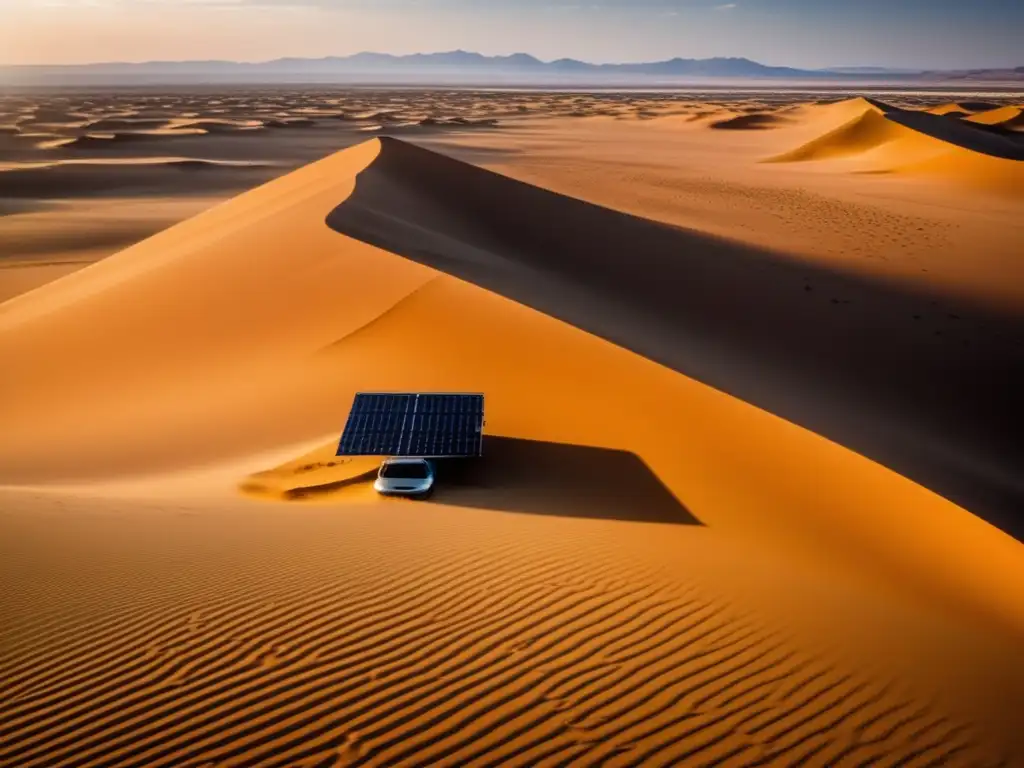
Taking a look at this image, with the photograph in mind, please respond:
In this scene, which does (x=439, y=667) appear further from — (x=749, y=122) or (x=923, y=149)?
(x=749, y=122)

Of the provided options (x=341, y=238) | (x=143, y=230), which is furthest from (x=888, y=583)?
(x=143, y=230)

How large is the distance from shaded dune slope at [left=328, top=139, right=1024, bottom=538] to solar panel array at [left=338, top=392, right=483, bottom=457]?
4156mm

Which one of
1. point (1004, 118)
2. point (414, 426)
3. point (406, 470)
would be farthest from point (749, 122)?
point (406, 470)

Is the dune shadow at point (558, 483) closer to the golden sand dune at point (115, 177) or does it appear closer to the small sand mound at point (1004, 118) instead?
A: the golden sand dune at point (115, 177)

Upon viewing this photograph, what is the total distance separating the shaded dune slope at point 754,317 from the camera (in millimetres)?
11445

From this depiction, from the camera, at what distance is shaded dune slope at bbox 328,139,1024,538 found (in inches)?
451

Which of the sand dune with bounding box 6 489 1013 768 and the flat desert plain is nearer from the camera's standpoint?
the sand dune with bounding box 6 489 1013 768

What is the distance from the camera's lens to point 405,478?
7875 millimetres

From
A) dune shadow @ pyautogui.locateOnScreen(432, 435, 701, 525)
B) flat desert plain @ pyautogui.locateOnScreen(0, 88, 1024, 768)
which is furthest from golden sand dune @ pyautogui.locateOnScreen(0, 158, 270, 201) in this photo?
dune shadow @ pyautogui.locateOnScreen(432, 435, 701, 525)

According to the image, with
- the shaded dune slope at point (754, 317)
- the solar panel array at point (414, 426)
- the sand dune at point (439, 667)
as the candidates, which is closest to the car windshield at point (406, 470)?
the solar panel array at point (414, 426)

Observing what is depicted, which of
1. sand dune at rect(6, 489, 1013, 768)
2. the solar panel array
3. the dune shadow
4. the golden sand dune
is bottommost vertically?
the dune shadow

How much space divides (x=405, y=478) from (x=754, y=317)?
1084cm

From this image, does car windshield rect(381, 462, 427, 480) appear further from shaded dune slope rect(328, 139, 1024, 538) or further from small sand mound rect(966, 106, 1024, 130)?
small sand mound rect(966, 106, 1024, 130)

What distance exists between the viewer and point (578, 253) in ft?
65.6
